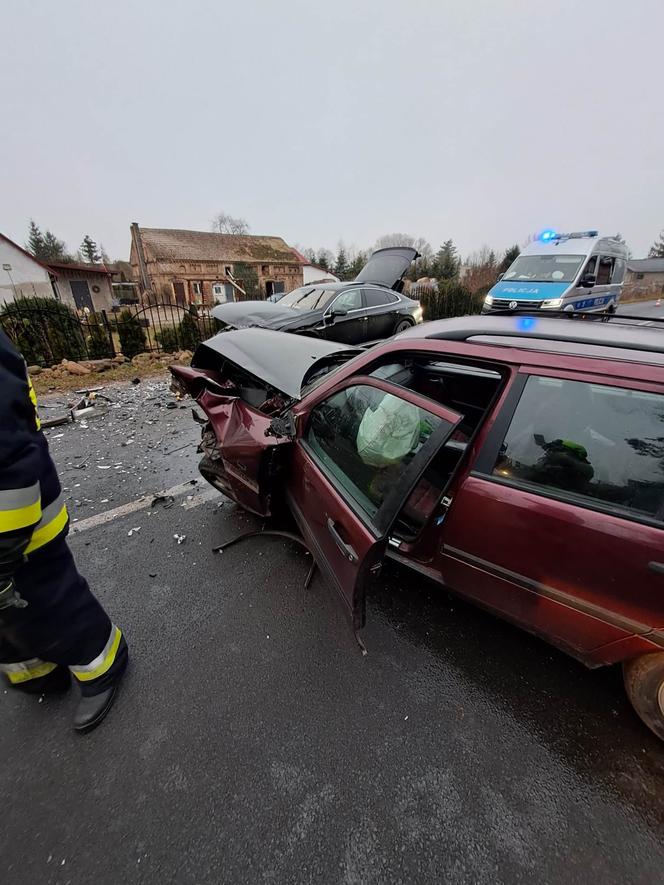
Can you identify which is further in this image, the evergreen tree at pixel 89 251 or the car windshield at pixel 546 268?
the evergreen tree at pixel 89 251

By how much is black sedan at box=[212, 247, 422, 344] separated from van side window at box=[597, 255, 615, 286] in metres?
4.71

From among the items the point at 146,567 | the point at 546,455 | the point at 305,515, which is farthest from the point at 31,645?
the point at 546,455

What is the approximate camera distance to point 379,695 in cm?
176

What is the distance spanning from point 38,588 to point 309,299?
738cm

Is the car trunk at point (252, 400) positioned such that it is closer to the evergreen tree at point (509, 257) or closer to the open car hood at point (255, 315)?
the open car hood at point (255, 315)

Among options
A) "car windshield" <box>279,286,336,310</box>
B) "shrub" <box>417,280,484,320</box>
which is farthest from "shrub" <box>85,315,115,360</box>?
"shrub" <box>417,280,484,320</box>

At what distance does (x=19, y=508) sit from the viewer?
123cm

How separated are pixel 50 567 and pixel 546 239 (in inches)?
506

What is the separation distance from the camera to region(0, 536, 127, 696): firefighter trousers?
1.45 m

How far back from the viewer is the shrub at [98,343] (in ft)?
27.0

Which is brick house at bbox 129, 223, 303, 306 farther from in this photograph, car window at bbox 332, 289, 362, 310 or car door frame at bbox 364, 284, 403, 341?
car window at bbox 332, 289, 362, 310

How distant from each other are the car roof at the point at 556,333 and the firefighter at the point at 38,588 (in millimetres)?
1842

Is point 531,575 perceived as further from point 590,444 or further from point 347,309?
point 347,309

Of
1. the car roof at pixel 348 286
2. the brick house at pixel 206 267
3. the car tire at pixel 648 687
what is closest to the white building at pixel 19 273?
the brick house at pixel 206 267
